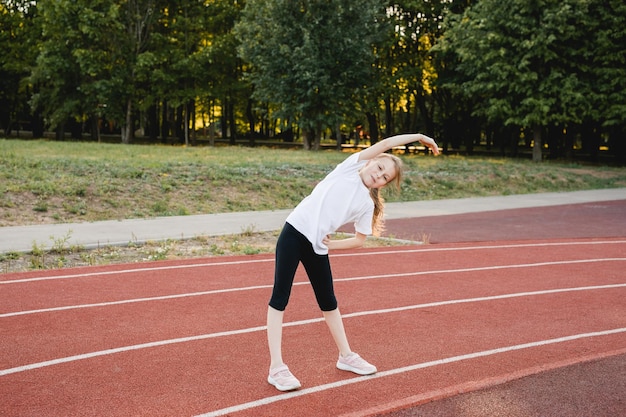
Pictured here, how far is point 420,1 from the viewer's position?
4100 cm

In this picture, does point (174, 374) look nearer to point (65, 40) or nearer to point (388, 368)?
point (388, 368)

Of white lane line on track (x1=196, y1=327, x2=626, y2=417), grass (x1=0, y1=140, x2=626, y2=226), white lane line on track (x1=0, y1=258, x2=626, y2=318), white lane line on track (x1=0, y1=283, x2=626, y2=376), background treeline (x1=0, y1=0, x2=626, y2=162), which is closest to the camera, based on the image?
white lane line on track (x1=196, y1=327, x2=626, y2=417)

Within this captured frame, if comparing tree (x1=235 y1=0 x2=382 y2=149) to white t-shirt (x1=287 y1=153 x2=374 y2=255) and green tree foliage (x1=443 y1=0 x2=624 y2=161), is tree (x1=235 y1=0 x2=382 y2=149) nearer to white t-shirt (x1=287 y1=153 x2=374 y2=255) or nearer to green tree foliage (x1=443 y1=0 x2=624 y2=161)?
green tree foliage (x1=443 y1=0 x2=624 y2=161)

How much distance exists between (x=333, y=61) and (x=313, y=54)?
1.42 m

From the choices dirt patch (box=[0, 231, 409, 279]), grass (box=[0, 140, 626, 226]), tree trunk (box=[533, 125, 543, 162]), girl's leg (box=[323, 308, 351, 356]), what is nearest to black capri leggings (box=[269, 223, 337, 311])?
girl's leg (box=[323, 308, 351, 356])

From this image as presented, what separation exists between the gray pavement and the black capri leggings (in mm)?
6742

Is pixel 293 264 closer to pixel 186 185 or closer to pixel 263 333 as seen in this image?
pixel 263 333

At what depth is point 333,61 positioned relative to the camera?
117ft

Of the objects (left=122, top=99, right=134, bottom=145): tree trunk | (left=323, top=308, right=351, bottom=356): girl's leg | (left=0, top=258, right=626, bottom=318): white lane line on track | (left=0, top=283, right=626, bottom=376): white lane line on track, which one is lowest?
(left=0, top=283, right=626, bottom=376): white lane line on track

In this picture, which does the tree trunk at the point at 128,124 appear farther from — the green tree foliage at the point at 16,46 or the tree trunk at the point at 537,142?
the tree trunk at the point at 537,142

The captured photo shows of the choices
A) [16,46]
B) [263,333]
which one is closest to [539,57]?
[263,333]

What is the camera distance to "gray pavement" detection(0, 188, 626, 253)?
11.1 metres

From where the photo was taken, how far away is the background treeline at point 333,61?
102ft

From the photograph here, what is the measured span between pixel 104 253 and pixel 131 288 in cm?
268
